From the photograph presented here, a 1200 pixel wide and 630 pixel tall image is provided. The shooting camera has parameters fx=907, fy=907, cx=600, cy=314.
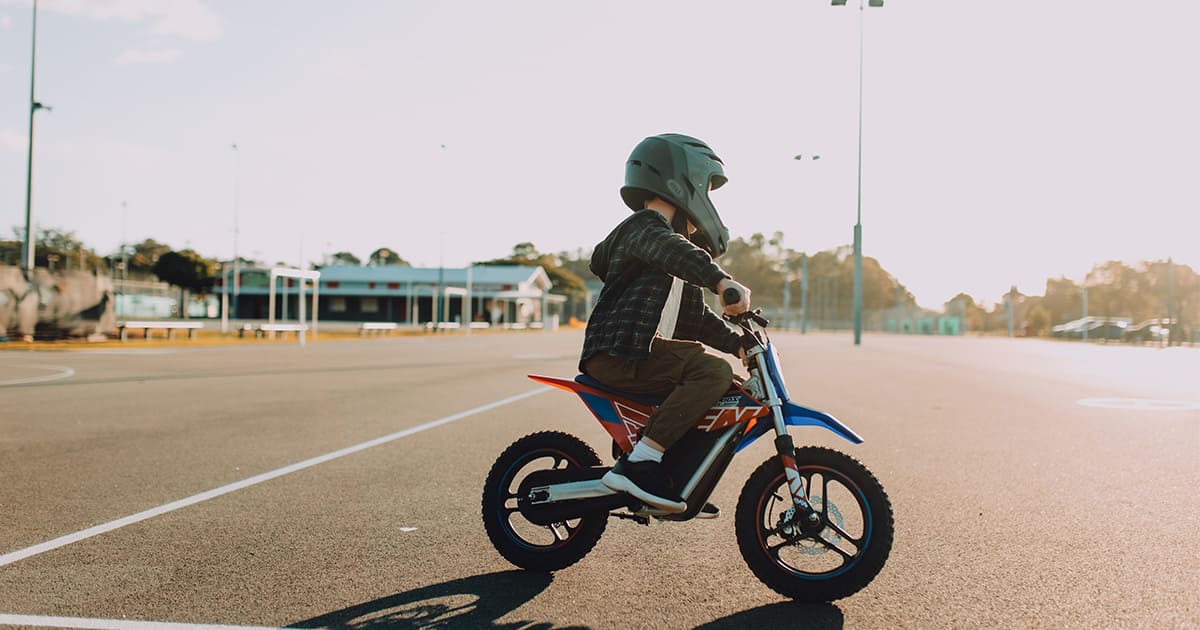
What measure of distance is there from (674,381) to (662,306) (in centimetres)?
30

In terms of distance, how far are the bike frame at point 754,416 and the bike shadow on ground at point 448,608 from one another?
0.75 m

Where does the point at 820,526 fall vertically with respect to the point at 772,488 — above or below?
below

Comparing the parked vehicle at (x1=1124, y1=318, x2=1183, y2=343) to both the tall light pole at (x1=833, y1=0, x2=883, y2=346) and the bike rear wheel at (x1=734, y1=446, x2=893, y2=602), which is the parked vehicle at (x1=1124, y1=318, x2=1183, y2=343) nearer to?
the tall light pole at (x1=833, y1=0, x2=883, y2=346)

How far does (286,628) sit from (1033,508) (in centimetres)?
420

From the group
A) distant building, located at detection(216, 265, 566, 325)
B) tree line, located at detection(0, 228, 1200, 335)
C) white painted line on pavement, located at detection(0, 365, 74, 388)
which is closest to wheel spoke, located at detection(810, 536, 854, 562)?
white painted line on pavement, located at detection(0, 365, 74, 388)

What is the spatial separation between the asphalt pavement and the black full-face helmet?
1.48m

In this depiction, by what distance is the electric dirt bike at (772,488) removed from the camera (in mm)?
3443

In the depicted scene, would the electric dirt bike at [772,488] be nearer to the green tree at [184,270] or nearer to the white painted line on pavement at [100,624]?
the white painted line on pavement at [100,624]

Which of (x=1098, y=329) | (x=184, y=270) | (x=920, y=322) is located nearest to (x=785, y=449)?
(x=1098, y=329)

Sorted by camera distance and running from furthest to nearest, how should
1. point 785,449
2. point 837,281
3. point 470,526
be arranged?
point 837,281 < point 470,526 < point 785,449

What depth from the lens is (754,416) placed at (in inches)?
138

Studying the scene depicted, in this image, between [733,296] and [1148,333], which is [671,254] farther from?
[1148,333]

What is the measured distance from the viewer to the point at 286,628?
3.13 m

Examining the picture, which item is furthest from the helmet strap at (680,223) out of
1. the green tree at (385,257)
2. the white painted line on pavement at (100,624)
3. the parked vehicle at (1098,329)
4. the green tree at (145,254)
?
the green tree at (385,257)
